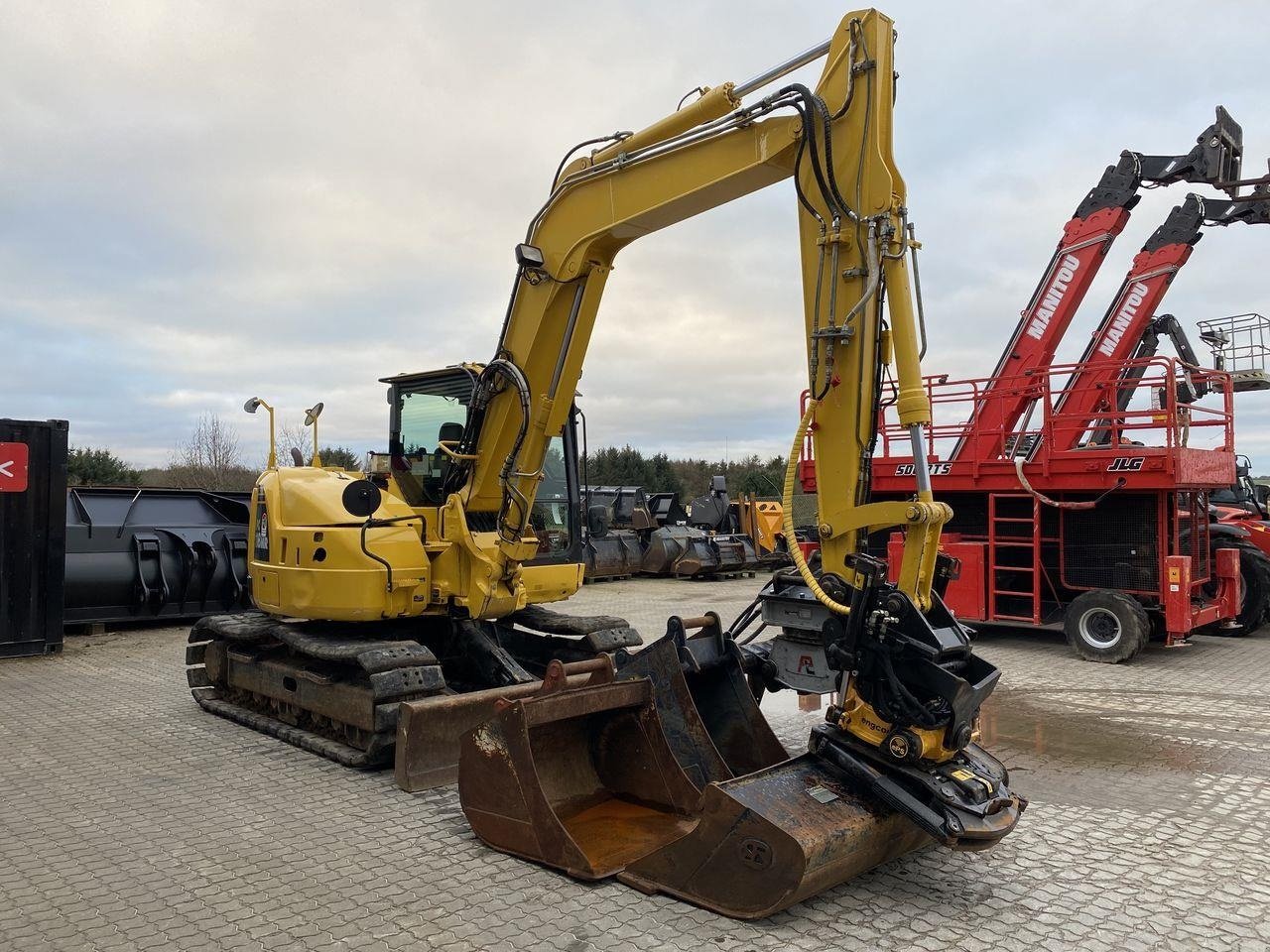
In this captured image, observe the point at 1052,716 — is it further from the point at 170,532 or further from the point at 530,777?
the point at 170,532

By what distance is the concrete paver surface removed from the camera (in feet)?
11.8

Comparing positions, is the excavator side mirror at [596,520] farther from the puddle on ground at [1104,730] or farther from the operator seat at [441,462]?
the puddle on ground at [1104,730]

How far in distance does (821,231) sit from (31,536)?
373 inches

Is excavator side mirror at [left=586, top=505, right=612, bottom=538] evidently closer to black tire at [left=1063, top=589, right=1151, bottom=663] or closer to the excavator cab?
the excavator cab

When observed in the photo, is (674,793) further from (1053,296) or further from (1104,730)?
(1053,296)

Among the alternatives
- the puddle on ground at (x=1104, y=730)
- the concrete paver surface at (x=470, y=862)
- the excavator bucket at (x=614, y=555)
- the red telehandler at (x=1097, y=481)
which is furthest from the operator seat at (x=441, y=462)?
the excavator bucket at (x=614, y=555)

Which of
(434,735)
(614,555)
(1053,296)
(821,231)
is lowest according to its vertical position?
Answer: (434,735)

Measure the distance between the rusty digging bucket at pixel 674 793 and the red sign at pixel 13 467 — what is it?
8219mm

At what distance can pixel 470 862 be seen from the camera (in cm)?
429

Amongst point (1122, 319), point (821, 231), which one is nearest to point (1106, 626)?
point (1122, 319)

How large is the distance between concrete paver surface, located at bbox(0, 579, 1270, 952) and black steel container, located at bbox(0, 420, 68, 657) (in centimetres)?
335

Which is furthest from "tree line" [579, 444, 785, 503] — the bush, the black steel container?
the black steel container

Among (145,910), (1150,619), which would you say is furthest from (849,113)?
(1150,619)

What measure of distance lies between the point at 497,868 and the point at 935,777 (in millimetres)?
1953
